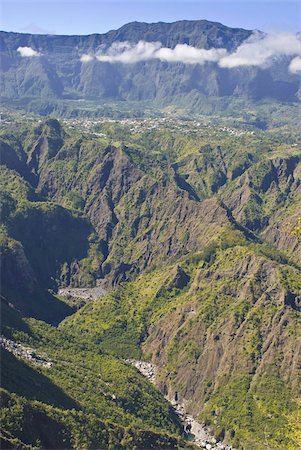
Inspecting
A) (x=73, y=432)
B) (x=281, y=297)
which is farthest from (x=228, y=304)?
(x=73, y=432)

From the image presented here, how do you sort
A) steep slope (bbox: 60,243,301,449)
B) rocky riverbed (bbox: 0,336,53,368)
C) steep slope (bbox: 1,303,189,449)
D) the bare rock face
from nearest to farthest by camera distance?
steep slope (bbox: 1,303,189,449) < rocky riverbed (bbox: 0,336,53,368) < steep slope (bbox: 60,243,301,449) < the bare rock face

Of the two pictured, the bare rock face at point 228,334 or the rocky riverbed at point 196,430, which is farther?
the bare rock face at point 228,334

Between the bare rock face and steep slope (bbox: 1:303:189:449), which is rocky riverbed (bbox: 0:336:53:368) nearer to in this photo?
steep slope (bbox: 1:303:189:449)

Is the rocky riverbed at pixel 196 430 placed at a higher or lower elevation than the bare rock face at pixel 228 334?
lower

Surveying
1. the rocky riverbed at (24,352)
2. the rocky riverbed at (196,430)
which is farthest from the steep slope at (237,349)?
the rocky riverbed at (24,352)

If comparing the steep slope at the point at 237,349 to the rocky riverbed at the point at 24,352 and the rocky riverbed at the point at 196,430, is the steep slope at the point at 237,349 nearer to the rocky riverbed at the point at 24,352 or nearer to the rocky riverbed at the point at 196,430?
the rocky riverbed at the point at 196,430

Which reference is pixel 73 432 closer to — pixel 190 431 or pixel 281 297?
pixel 190 431

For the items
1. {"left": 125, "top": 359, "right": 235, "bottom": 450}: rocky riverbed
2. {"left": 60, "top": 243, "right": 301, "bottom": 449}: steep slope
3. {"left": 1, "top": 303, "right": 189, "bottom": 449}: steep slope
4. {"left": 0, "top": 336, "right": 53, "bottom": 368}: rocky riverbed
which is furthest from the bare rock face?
{"left": 0, "top": 336, "right": 53, "bottom": 368}: rocky riverbed

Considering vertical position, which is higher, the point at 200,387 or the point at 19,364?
the point at 19,364
